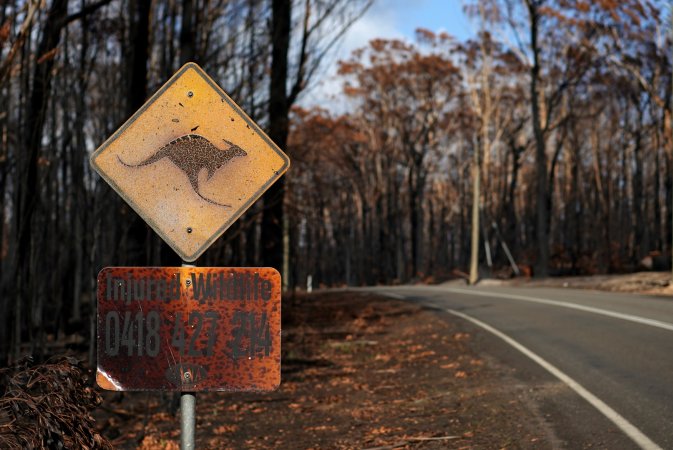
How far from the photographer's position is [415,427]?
776cm

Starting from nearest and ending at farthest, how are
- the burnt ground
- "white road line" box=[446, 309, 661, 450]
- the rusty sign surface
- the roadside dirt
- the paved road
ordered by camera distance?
the rusty sign surface
"white road line" box=[446, 309, 661, 450]
the paved road
the burnt ground
the roadside dirt

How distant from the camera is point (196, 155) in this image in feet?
12.5

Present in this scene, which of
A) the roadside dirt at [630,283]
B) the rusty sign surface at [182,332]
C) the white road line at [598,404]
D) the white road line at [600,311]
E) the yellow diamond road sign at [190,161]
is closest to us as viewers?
the rusty sign surface at [182,332]

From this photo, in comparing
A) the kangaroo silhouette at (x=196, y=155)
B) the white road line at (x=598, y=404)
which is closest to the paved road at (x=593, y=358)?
the white road line at (x=598, y=404)

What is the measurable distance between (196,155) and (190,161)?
0.04 m

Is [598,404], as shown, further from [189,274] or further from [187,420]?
[189,274]

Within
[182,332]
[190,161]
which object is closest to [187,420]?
[182,332]

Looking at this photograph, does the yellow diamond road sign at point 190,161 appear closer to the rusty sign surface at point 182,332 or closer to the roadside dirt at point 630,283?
the rusty sign surface at point 182,332

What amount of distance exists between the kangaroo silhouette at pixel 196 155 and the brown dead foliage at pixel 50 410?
1.19 metres

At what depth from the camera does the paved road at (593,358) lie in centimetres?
689

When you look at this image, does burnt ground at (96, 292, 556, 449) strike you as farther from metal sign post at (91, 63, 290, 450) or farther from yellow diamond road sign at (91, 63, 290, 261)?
yellow diamond road sign at (91, 63, 290, 261)

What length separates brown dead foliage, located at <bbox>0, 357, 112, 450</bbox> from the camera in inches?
146

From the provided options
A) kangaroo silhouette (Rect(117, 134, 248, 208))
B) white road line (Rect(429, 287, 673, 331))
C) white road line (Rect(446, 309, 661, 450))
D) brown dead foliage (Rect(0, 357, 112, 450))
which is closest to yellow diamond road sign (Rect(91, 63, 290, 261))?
kangaroo silhouette (Rect(117, 134, 248, 208))

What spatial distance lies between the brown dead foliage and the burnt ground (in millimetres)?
3444
